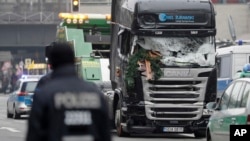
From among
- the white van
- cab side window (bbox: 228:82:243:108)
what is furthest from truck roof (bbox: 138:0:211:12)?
the white van

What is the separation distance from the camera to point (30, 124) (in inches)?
268

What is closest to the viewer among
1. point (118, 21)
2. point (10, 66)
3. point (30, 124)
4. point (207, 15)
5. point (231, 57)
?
point (30, 124)

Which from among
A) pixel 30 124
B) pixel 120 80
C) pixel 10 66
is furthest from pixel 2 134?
pixel 10 66

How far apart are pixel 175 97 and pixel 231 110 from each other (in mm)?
7267

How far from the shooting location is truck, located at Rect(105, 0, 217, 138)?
21.7m

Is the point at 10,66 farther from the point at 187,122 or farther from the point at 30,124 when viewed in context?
the point at 30,124

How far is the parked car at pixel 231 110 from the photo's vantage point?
14.1 m

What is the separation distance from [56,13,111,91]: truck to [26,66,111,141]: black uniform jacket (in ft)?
62.3

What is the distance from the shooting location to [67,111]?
6809 mm

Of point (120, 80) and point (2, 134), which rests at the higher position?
point (120, 80)

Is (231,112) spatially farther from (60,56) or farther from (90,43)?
(90,43)

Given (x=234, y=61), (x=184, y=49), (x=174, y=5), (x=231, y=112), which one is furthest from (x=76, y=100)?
(x=234, y=61)

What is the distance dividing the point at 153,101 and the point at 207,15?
7.91 feet

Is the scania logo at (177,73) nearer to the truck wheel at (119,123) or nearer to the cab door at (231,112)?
the truck wheel at (119,123)
